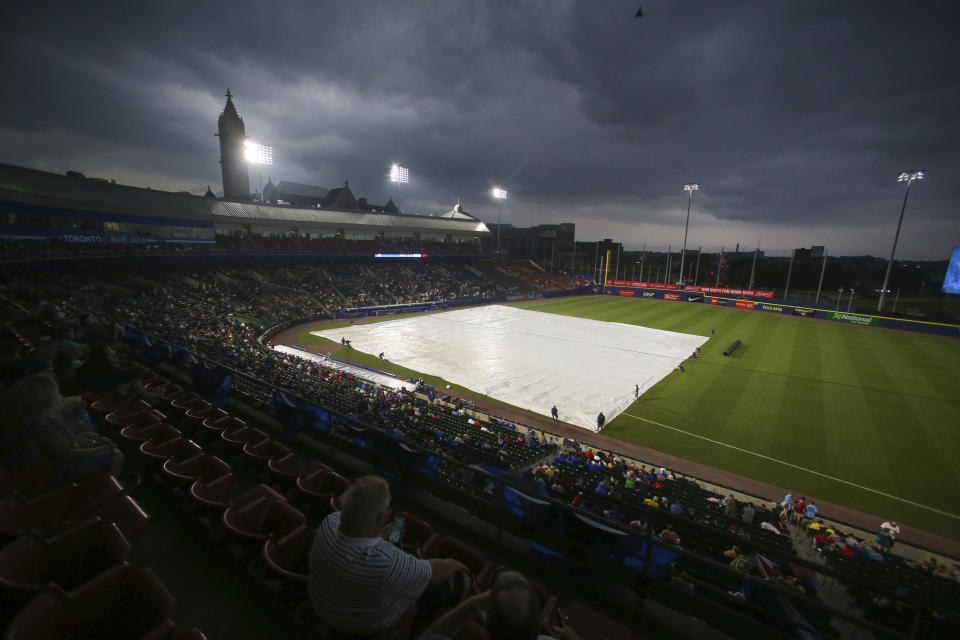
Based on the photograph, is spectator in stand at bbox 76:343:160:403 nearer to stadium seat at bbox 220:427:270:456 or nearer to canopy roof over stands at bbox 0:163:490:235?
stadium seat at bbox 220:427:270:456

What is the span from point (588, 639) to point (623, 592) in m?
1.08

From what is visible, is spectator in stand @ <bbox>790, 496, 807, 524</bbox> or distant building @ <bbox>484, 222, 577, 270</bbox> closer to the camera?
spectator in stand @ <bbox>790, 496, 807, 524</bbox>

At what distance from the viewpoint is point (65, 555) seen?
3133 millimetres

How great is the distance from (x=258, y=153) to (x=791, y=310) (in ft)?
241

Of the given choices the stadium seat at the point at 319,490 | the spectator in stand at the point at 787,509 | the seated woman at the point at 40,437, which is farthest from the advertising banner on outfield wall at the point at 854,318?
the seated woman at the point at 40,437

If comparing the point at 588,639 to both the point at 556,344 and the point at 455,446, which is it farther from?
the point at 556,344

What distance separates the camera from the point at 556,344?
3284 centimetres

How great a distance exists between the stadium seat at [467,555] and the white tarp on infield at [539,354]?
16064 millimetres

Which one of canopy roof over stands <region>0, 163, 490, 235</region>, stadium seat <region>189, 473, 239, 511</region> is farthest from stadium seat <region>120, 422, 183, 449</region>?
canopy roof over stands <region>0, 163, 490, 235</region>

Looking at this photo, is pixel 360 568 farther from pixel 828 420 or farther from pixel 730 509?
pixel 828 420

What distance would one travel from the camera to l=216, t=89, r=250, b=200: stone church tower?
256ft

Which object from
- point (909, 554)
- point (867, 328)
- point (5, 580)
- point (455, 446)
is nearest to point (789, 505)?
point (909, 554)

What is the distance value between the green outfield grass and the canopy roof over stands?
4368 cm

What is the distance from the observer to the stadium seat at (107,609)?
2.36 meters
